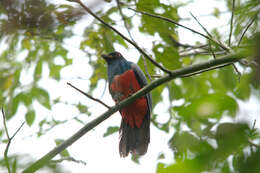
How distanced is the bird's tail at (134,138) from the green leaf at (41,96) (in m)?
1.40

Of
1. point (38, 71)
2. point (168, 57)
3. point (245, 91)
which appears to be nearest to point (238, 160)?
point (245, 91)

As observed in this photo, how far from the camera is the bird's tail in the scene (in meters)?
4.54

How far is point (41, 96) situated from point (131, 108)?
1.64 meters

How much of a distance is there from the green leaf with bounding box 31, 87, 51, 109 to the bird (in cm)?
117

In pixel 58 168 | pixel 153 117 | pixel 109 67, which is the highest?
pixel 109 67

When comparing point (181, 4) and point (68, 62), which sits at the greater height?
point (181, 4)

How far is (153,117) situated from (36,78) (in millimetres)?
2297

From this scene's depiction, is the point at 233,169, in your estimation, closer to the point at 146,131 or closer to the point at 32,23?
the point at 32,23

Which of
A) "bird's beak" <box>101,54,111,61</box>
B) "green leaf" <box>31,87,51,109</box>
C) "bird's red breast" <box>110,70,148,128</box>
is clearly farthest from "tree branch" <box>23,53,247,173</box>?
"green leaf" <box>31,87,51,109</box>

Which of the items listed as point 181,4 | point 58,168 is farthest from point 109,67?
point 58,168

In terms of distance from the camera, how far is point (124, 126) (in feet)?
16.2

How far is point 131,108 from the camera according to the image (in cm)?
481

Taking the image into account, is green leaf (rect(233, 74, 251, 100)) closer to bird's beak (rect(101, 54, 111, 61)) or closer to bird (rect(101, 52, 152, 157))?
bird (rect(101, 52, 152, 157))

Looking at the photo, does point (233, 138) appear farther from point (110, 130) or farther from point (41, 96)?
point (41, 96)
